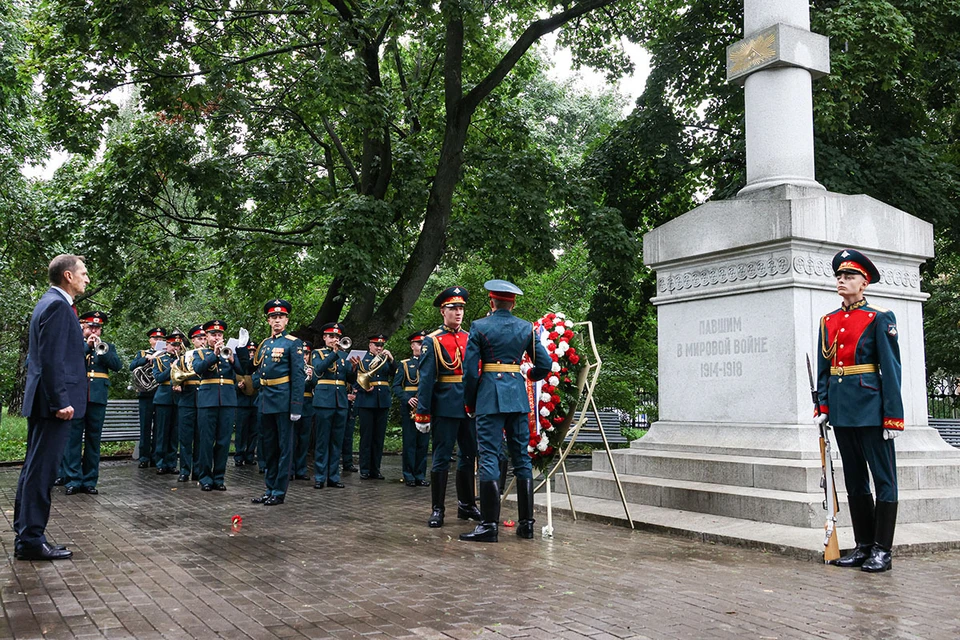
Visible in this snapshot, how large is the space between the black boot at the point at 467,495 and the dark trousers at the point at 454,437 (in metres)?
0.08

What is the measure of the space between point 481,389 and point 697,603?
318 cm

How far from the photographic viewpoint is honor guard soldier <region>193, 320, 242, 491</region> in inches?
479

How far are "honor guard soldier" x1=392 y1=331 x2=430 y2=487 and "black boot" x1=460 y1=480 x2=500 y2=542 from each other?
5056 millimetres

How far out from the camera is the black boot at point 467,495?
9.06m

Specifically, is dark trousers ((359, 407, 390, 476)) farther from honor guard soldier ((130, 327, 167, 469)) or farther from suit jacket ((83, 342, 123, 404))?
suit jacket ((83, 342, 123, 404))

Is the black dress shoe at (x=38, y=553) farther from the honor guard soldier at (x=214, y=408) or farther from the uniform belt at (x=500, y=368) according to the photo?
the honor guard soldier at (x=214, y=408)

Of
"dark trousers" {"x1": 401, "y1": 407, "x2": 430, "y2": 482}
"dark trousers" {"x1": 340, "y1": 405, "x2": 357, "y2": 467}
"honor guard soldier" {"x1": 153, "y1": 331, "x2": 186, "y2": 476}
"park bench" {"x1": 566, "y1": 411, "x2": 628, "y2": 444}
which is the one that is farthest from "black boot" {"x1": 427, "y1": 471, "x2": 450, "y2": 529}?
"park bench" {"x1": 566, "y1": 411, "x2": 628, "y2": 444}

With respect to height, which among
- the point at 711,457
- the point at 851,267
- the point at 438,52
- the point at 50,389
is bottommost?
the point at 711,457

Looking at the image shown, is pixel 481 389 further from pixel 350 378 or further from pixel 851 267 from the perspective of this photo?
pixel 350 378

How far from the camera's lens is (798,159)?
10.3 m

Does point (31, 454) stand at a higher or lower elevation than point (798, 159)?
lower

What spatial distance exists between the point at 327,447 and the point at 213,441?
163cm

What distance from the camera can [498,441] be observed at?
8.14m

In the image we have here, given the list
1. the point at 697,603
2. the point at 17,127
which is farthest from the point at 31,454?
the point at 17,127
